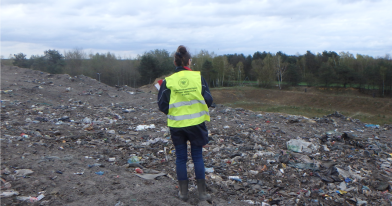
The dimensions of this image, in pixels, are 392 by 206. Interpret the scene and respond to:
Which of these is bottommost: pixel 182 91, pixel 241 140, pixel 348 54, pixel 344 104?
pixel 344 104

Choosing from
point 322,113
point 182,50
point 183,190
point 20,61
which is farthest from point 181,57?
point 20,61

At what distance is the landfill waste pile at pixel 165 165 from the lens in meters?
Answer: 2.61

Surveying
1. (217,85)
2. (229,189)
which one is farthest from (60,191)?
(217,85)

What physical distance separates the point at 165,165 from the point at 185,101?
60.5 inches

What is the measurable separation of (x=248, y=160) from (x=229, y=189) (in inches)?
35.9

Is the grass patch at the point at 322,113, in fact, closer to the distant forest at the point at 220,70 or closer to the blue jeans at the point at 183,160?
the distant forest at the point at 220,70

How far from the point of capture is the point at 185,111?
240 cm

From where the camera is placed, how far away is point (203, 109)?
97.7 inches

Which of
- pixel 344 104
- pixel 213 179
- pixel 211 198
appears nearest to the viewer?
pixel 211 198

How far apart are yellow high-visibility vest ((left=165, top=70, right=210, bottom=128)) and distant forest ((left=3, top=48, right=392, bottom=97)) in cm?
2468

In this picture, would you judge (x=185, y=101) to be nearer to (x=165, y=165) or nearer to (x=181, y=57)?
(x=181, y=57)

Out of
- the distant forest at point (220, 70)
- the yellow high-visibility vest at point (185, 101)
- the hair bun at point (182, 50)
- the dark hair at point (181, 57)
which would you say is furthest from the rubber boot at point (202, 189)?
the distant forest at point (220, 70)

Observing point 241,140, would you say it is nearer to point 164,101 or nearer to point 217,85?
point 164,101

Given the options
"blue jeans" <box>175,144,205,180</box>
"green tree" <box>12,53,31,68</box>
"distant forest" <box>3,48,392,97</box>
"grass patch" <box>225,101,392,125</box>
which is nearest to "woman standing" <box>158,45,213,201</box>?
"blue jeans" <box>175,144,205,180</box>
